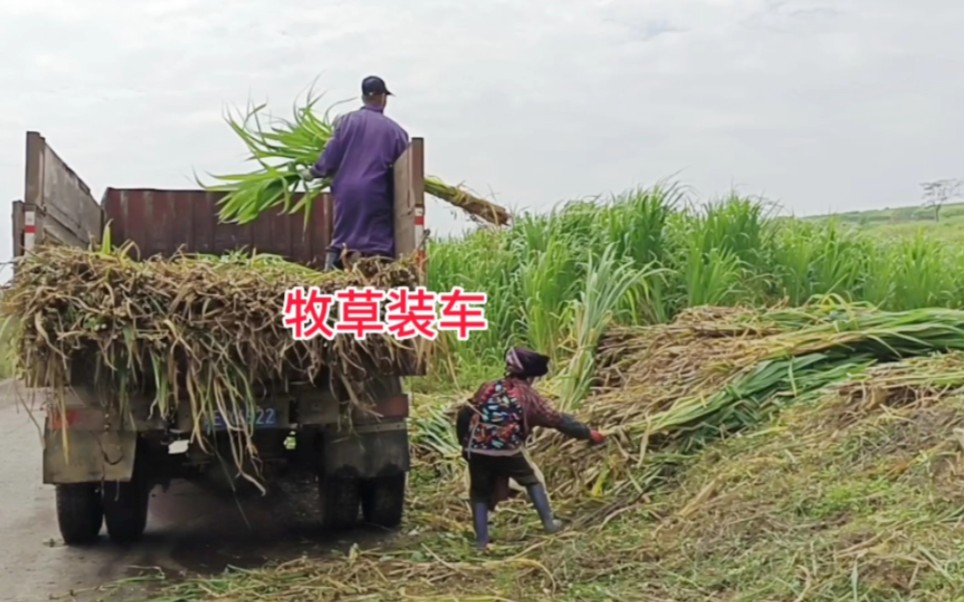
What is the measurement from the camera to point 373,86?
6.50 metres

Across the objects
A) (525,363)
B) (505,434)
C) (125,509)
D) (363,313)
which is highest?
(363,313)

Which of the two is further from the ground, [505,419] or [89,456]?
[505,419]

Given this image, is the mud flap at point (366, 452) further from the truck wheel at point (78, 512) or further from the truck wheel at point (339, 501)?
the truck wheel at point (78, 512)

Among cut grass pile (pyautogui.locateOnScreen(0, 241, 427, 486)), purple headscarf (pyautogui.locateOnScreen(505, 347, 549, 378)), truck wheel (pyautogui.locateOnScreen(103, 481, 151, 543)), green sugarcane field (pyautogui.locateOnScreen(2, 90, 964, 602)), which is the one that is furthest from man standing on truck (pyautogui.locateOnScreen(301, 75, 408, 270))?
truck wheel (pyautogui.locateOnScreen(103, 481, 151, 543))

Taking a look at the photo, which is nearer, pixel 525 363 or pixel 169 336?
pixel 169 336

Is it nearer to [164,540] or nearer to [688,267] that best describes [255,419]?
[164,540]

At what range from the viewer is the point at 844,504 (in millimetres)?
4555

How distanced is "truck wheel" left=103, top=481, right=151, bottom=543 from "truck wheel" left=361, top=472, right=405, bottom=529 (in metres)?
1.20

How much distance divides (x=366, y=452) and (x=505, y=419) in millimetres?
724

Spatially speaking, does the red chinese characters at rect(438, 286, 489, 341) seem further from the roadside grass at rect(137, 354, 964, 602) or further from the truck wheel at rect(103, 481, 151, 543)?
the truck wheel at rect(103, 481, 151, 543)

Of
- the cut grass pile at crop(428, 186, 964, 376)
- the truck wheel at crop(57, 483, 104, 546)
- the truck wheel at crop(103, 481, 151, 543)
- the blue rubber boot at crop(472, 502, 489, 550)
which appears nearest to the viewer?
the blue rubber boot at crop(472, 502, 489, 550)

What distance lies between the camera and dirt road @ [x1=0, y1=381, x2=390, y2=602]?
5.31 meters

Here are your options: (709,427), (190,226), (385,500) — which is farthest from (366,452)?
(190,226)

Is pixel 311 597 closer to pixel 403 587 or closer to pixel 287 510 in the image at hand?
pixel 403 587
